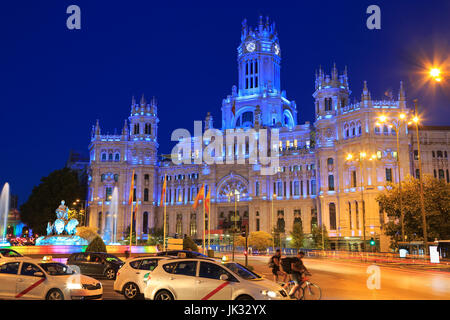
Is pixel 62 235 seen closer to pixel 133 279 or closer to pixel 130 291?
pixel 130 291

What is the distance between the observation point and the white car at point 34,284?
49.0 ft

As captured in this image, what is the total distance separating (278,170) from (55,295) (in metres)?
76.3

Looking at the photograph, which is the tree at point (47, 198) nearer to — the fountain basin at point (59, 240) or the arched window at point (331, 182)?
the fountain basin at point (59, 240)

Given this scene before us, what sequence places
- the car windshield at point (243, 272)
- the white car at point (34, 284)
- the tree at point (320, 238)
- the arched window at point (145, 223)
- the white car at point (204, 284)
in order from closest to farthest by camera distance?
the white car at point (204, 284) → the white car at point (34, 284) → the car windshield at point (243, 272) → the tree at point (320, 238) → the arched window at point (145, 223)

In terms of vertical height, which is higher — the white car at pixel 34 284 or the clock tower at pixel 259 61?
the clock tower at pixel 259 61

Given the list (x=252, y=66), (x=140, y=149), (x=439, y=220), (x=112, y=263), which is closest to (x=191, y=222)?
(x=140, y=149)

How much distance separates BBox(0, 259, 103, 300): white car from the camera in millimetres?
14930

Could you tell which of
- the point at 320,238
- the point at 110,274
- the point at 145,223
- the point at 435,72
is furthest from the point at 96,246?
the point at 145,223

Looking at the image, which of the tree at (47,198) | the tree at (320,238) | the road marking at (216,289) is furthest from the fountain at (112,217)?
the road marking at (216,289)

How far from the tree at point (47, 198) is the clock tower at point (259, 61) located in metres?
45.6

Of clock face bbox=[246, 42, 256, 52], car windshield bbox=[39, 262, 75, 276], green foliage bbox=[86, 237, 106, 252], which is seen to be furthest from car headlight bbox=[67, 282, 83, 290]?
clock face bbox=[246, 42, 256, 52]

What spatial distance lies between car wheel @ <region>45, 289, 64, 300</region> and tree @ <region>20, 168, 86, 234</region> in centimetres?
7761

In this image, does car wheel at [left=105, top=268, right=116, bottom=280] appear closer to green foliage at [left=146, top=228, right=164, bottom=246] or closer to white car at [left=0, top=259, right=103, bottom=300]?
white car at [left=0, top=259, right=103, bottom=300]

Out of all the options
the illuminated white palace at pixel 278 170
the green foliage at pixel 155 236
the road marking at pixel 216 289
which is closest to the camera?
the road marking at pixel 216 289
